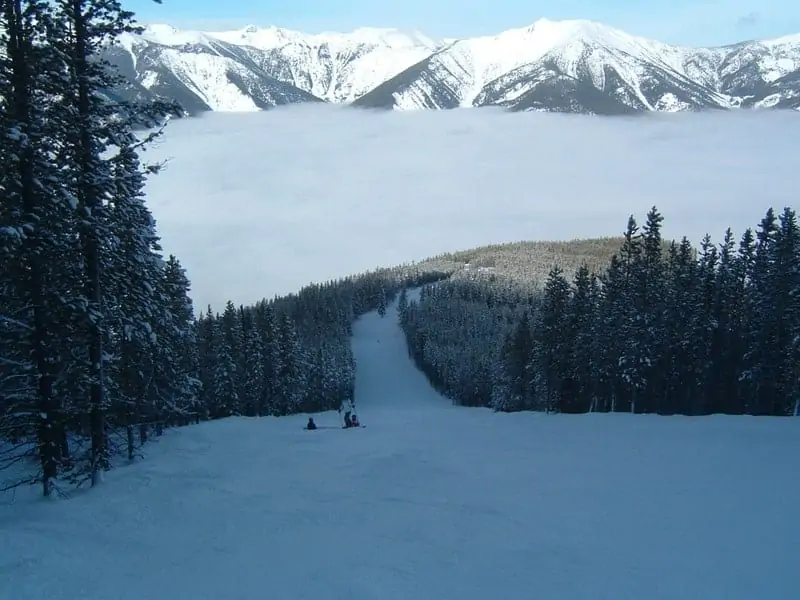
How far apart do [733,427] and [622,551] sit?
16340mm

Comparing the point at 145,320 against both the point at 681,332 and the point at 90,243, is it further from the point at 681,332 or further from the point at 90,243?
the point at 681,332

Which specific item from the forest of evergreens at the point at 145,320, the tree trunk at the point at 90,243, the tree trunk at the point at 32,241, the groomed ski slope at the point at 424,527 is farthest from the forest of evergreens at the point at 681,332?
the tree trunk at the point at 32,241

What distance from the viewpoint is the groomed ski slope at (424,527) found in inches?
350

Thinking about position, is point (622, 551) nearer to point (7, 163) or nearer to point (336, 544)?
point (336, 544)

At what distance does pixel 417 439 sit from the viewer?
2147cm

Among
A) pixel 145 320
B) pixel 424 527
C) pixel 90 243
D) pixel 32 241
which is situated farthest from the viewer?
pixel 145 320

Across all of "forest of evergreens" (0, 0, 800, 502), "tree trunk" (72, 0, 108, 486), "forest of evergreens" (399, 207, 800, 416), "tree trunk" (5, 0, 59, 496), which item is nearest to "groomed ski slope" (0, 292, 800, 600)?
"tree trunk" (72, 0, 108, 486)

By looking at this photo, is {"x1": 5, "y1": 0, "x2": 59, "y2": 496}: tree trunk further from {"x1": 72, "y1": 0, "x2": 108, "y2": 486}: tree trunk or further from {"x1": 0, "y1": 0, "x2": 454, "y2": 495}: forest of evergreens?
{"x1": 72, "y1": 0, "x2": 108, "y2": 486}: tree trunk

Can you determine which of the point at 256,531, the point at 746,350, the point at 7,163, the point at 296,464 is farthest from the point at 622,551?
the point at 746,350

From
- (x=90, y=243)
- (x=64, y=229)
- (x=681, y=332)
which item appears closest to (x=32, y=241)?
(x=64, y=229)

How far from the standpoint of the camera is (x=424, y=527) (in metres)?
11.1

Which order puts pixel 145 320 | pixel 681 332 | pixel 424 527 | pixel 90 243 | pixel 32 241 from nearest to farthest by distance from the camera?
pixel 424 527, pixel 32 241, pixel 90 243, pixel 145 320, pixel 681 332

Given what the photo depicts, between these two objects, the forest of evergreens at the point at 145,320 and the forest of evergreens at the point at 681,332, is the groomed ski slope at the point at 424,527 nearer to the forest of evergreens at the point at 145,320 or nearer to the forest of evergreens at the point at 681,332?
the forest of evergreens at the point at 145,320

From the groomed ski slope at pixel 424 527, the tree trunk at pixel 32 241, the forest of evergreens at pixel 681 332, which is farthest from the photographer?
the forest of evergreens at pixel 681 332
